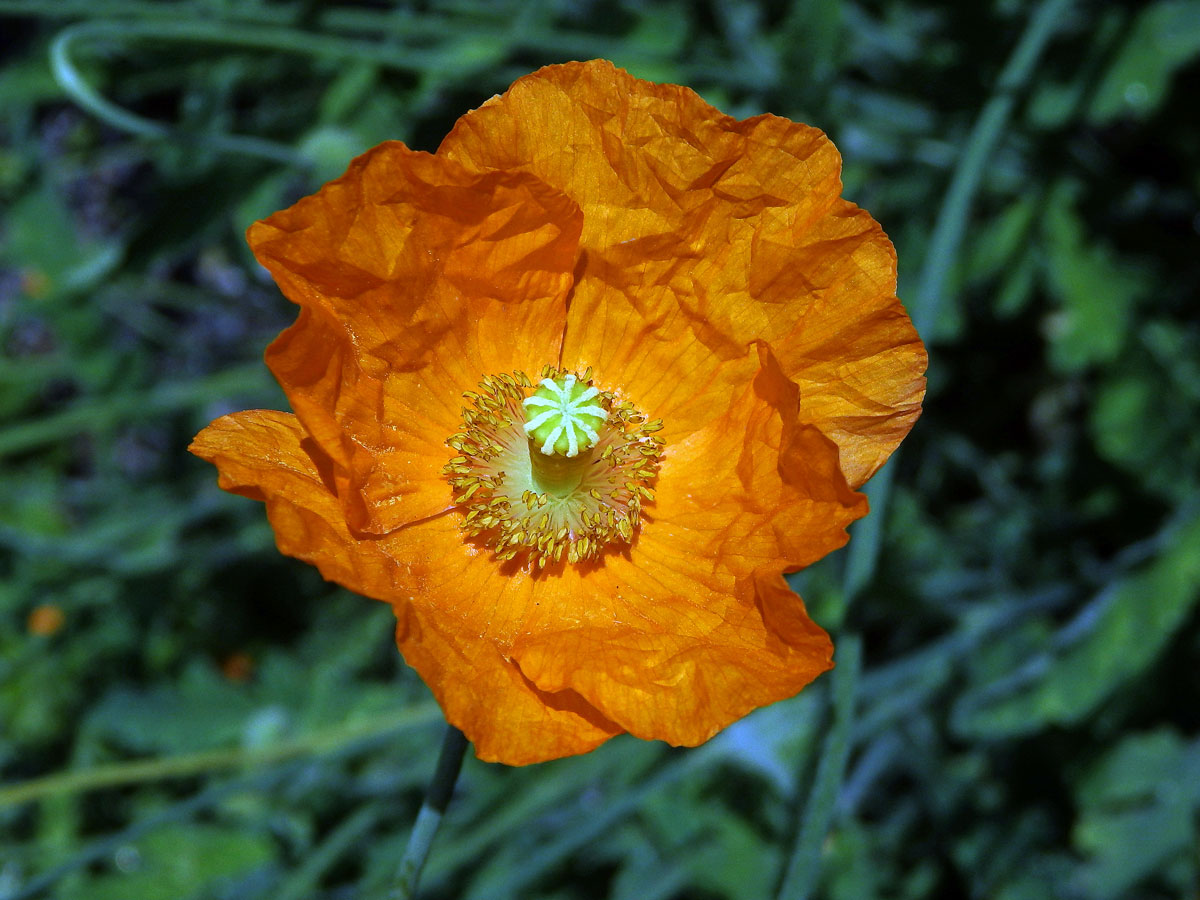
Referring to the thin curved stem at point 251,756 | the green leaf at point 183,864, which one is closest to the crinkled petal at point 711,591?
the thin curved stem at point 251,756

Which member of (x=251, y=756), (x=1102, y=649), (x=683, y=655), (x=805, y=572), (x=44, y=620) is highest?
(x=683, y=655)

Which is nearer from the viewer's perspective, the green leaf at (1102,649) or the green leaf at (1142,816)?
the green leaf at (1102,649)

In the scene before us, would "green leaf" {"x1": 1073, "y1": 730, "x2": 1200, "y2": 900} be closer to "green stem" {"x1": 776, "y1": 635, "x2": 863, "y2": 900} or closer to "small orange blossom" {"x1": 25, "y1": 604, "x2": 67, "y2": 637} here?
"green stem" {"x1": 776, "y1": 635, "x2": 863, "y2": 900}

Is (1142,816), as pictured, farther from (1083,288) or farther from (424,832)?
(424,832)

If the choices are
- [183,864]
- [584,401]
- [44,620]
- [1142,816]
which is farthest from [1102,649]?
[44,620]

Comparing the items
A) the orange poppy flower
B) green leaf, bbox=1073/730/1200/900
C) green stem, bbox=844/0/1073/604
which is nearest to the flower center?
the orange poppy flower

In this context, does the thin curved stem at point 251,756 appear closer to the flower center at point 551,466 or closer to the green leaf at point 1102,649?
the flower center at point 551,466

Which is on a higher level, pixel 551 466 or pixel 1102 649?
pixel 551 466
